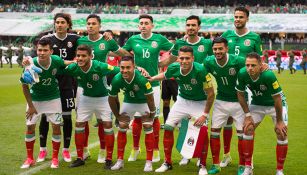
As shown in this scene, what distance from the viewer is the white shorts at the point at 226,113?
8.16m

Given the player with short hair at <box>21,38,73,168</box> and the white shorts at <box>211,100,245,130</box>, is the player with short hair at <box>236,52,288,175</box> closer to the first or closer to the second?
the white shorts at <box>211,100,245,130</box>

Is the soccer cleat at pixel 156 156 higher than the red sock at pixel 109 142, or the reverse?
the red sock at pixel 109 142

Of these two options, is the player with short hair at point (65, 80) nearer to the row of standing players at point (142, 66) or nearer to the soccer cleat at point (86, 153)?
the row of standing players at point (142, 66)

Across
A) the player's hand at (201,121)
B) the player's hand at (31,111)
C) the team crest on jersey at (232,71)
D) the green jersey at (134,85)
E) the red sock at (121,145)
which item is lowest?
the red sock at (121,145)

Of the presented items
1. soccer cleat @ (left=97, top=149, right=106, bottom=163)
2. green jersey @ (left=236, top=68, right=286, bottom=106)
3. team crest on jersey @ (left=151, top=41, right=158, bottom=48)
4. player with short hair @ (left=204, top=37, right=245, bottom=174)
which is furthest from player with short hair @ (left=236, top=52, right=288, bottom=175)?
soccer cleat @ (left=97, top=149, right=106, bottom=163)

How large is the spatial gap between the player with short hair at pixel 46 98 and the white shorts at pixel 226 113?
2346 mm

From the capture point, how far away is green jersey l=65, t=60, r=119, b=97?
330 inches

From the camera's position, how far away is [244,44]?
8617 mm

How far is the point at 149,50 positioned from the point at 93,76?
1419 millimetres

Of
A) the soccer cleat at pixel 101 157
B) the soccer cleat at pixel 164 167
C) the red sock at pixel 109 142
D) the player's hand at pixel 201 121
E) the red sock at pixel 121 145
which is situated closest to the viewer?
the player's hand at pixel 201 121

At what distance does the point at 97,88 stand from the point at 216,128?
187 centimetres

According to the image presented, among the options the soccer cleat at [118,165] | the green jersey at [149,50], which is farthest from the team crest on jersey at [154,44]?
the soccer cleat at [118,165]

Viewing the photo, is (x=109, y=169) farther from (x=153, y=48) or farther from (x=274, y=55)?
(x=274, y=55)

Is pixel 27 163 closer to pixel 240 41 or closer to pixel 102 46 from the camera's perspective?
pixel 102 46
